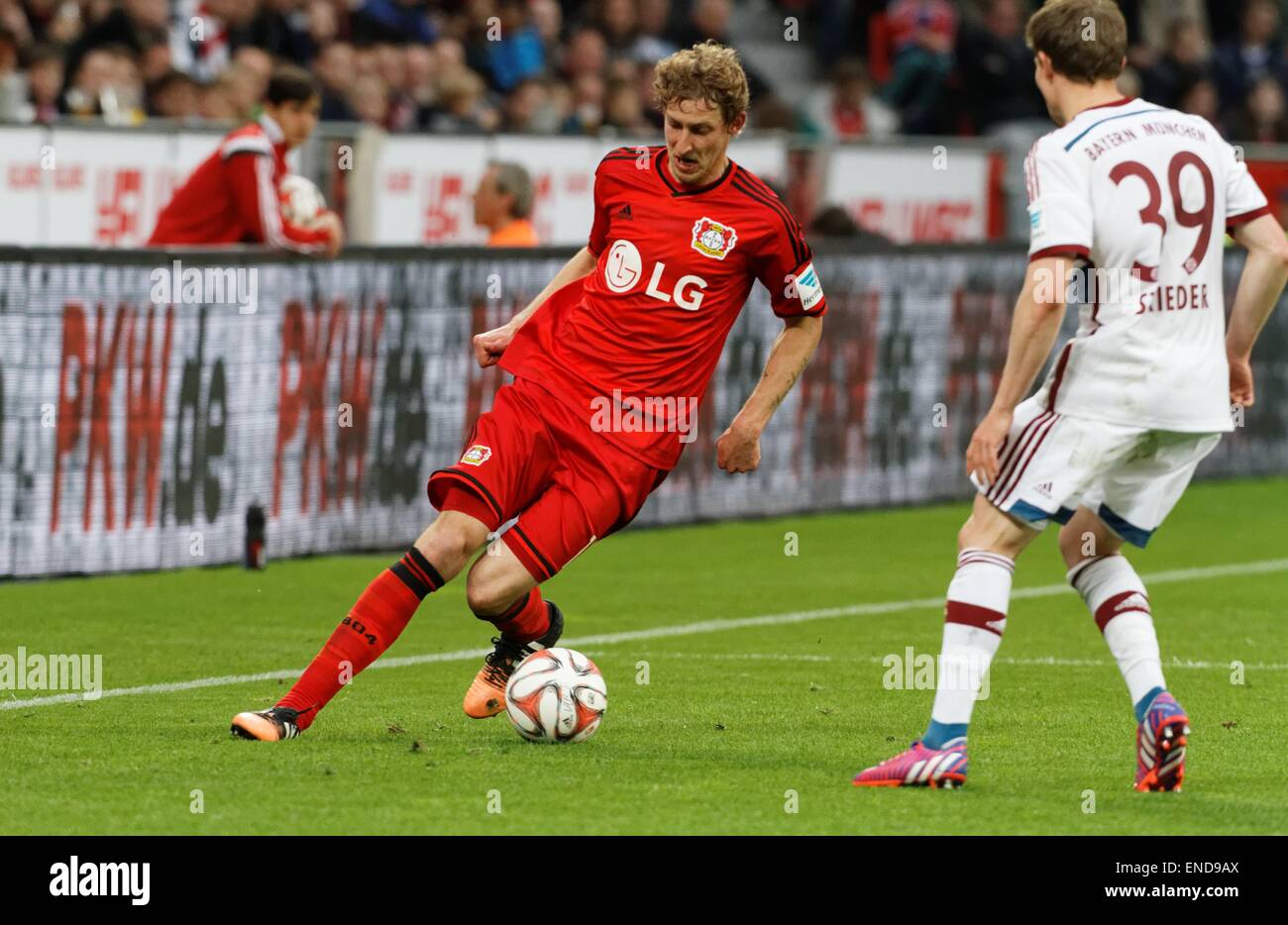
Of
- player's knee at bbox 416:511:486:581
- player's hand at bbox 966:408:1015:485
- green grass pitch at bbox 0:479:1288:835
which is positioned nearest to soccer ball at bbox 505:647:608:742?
green grass pitch at bbox 0:479:1288:835

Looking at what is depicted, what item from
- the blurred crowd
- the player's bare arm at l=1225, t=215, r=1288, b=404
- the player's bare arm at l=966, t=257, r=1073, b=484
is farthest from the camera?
the blurred crowd

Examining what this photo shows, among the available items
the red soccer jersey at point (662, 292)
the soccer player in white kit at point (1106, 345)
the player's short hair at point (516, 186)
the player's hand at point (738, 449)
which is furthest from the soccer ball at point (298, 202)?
the soccer player in white kit at point (1106, 345)

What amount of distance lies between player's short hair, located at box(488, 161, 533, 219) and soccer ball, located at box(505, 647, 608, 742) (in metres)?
6.12

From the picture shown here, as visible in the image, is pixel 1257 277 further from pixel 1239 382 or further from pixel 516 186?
pixel 516 186

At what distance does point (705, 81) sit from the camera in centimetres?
731

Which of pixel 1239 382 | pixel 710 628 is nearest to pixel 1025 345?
pixel 1239 382

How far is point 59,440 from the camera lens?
11.3 m

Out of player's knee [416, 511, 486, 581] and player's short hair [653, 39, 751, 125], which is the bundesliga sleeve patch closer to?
player's short hair [653, 39, 751, 125]

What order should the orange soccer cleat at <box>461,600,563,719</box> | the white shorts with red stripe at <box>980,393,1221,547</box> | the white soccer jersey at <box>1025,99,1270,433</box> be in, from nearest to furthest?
the white soccer jersey at <box>1025,99,1270,433</box>, the white shorts with red stripe at <box>980,393,1221,547</box>, the orange soccer cleat at <box>461,600,563,719</box>

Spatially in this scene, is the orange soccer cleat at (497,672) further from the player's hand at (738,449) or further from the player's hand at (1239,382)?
the player's hand at (1239,382)

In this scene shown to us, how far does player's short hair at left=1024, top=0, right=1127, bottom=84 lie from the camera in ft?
21.4

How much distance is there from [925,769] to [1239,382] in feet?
4.57

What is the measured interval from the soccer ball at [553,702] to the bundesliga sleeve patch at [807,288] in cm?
131
